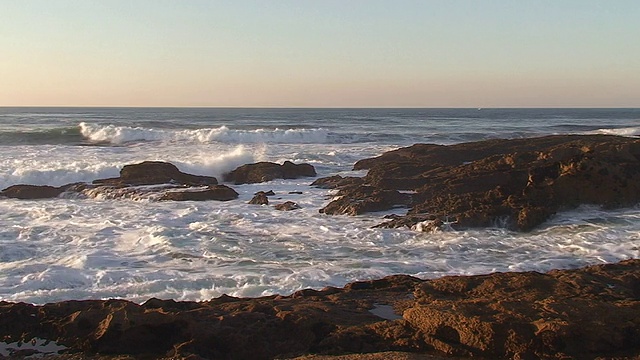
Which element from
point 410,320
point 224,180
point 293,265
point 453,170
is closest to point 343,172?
point 224,180

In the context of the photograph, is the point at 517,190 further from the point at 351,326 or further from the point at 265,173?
the point at 265,173

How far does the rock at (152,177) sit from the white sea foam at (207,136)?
18.2m

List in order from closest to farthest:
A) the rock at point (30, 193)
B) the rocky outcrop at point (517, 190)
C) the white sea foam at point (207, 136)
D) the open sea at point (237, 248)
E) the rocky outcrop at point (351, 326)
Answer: the rocky outcrop at point (351, 326) < the open sea at point (237, 248) < the rocky outcrop at point (517, 190) < the rock at point (30, 193) < the white sea foam at point (207, 136)

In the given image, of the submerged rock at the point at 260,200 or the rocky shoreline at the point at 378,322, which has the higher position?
the rocky shoreline at the point at 378,322

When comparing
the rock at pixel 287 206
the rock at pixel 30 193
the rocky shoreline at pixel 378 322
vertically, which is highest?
the rocky shoreline at pixel 378 322

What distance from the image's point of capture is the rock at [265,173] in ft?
52.4

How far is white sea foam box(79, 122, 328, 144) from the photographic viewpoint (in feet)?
112

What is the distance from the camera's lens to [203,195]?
42.7 feet

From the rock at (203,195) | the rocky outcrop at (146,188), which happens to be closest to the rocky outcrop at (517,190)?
the rock at (203,195)

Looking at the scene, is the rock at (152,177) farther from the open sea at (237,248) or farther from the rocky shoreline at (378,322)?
the rocky shoreline at (378,322)

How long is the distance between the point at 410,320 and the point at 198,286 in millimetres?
3091

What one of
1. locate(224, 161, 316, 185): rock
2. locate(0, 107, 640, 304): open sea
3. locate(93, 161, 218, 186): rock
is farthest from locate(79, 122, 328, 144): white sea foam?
locate(0, 107, 640, 304): open sea

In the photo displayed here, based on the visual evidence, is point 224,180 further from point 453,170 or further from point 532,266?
point 532,266

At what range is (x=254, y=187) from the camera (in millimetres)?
14977
